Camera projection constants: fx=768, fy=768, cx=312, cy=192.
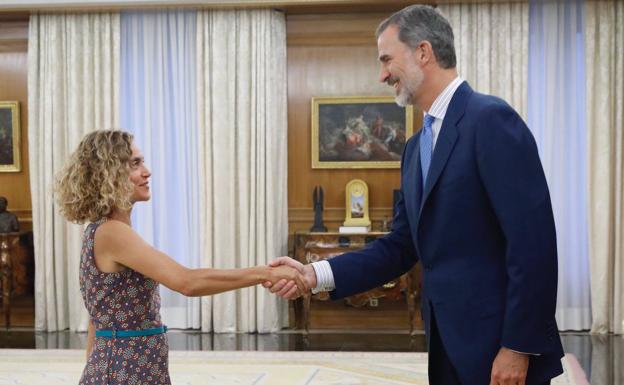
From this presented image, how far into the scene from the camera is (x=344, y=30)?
26.9 feet

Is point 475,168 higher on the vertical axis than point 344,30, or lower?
lower

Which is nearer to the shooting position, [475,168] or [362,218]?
[475,168]

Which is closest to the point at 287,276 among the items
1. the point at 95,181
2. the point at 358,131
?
the point at 95,181

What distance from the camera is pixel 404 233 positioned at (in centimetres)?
307

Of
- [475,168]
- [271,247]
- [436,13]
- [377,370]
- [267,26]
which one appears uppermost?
[267,26]

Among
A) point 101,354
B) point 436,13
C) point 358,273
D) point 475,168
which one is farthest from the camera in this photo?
point 358,273

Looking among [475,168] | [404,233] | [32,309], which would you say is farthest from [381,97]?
[475,168]

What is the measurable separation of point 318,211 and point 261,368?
6.71ft

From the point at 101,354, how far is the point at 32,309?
6.13 metres

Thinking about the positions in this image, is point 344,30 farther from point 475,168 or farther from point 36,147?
point 475,168

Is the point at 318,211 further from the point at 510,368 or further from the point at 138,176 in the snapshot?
the point at 510,368

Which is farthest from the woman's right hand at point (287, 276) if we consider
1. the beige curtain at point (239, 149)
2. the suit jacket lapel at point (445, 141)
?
the beige curtain at point (239, 149)

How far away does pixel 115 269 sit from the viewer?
2914mm

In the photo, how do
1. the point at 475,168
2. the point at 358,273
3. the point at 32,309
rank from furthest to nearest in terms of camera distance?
1. the point at 32,309
2. the point at 358,273
3. the point at 475,168
